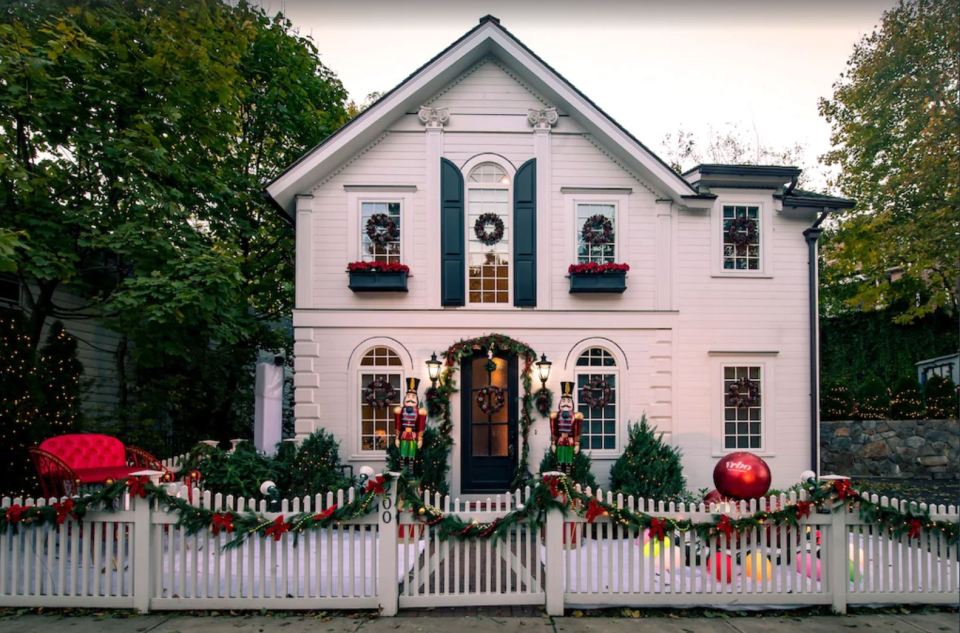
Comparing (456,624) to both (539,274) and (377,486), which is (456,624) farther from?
(539,274)

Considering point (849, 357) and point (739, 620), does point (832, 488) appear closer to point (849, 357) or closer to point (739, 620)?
point (739, 620)

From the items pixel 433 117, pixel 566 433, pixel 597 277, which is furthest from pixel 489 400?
pixel 433 117

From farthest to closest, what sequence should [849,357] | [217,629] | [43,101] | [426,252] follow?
[849,357] < [426,252] < [43,101] < [217,629]

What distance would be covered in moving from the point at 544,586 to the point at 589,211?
7.14m

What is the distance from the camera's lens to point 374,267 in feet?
36.5

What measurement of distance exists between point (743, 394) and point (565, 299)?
3708 millimetres

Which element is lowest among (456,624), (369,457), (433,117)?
(456,624)

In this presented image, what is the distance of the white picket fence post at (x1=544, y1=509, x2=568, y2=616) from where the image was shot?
6.20m

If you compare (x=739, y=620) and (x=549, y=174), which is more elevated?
(x=549, y=174)

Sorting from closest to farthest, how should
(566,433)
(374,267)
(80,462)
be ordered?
(80,462) < (566,433) < (374,267)

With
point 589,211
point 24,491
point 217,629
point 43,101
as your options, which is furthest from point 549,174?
point 24,491

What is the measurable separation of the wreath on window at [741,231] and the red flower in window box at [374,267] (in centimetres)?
607

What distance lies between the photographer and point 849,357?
2297 centimetres

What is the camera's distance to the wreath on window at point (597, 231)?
38.1ft
